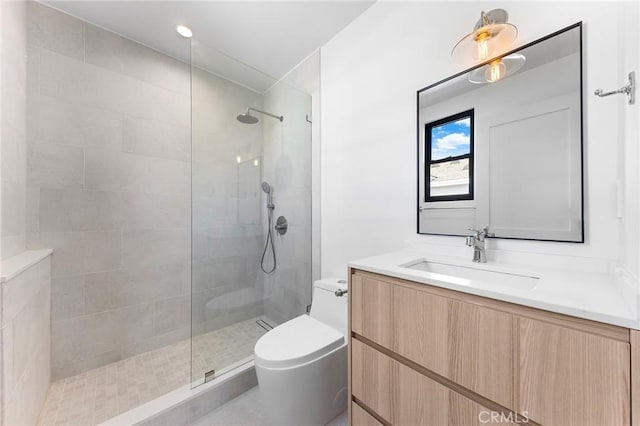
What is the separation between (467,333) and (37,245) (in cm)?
234

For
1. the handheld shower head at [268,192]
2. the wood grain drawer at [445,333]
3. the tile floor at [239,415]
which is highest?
the handheld shower head at [268,192]

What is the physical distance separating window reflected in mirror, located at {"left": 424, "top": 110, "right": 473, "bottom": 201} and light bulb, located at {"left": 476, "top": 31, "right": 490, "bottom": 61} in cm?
23

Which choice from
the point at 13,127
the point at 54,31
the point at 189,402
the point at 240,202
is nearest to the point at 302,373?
the point at 189,402

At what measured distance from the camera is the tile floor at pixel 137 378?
1.33 m

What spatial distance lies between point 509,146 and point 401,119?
1.87 feet

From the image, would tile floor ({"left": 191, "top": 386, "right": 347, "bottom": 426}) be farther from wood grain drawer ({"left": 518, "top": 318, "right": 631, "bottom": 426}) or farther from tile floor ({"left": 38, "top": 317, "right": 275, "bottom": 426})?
wood grain drawer ({"left": 518, "top": 318, "right": 631, "bottom": 426})

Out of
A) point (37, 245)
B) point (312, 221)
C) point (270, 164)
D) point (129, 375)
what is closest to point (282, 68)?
point (270, 164)

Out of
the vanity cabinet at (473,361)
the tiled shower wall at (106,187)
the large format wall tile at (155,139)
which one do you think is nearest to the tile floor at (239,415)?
the vanity cabinet at (473,361)

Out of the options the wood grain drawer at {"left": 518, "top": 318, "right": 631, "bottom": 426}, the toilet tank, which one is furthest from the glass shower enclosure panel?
the wood grain drawer at {"left": 518, "top": 318, "right": 631, "bottom": 426}

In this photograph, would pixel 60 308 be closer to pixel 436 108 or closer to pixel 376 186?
pixel 376 186

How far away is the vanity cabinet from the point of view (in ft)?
1.71

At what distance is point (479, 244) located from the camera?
1064 millimetres

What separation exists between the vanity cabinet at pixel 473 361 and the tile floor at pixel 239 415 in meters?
0.59

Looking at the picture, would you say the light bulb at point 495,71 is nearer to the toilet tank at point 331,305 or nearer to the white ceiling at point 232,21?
the white ceiling at point 232,21
